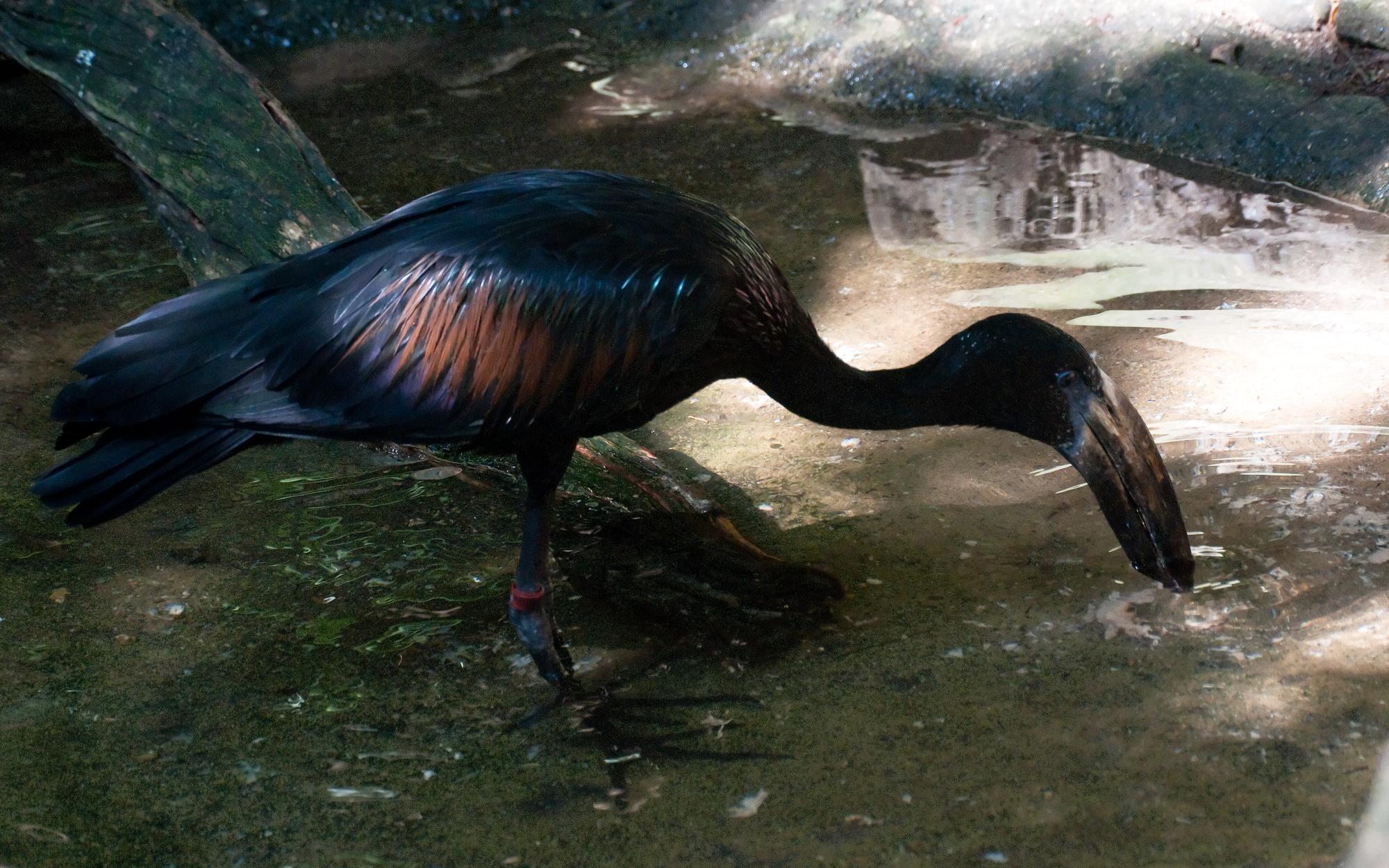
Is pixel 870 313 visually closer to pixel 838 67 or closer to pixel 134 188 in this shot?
pixel 838 67

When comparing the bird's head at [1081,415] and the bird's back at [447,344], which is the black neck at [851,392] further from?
the bird's back at [447,344]

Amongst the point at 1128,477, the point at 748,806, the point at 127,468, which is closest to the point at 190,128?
the point at 127,468

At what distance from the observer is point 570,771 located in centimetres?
291

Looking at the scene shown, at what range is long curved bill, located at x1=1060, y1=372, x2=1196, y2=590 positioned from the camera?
3.06 metres

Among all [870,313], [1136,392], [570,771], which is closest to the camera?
[570,771]

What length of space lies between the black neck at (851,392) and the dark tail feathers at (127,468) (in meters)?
1.31

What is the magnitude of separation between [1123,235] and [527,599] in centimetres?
312

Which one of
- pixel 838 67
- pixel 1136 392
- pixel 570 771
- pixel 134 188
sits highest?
pixel 838 67

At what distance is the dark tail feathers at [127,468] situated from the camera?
2877 millimetres

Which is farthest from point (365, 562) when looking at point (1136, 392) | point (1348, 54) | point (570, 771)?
point (1348, 54)

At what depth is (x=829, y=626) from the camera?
334 centimetres

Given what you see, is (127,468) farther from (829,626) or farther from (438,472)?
(829,626)

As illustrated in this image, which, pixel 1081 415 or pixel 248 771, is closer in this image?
pixel 248 771

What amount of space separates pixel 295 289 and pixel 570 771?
4.20 ft
